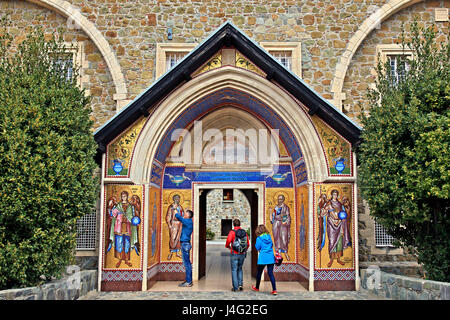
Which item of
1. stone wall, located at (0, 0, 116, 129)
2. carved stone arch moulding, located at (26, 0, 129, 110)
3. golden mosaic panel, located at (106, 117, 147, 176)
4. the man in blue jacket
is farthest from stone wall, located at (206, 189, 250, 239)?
golden mosaic panel, located at (106, 117, 147, 176)

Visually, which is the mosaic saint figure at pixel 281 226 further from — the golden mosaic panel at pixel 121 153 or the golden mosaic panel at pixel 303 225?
the golden mosaic panel at pixel 121 153

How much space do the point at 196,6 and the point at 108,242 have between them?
7376 mm

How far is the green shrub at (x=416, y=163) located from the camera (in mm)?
6816

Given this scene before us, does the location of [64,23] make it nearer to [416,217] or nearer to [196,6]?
[196,6]

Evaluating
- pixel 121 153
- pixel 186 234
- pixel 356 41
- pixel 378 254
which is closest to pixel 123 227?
pixel 186 234

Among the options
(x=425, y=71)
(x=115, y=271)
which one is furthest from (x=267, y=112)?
(x=115, y=271)

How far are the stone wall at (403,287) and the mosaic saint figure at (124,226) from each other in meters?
5.09

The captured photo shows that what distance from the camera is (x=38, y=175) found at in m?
6.57

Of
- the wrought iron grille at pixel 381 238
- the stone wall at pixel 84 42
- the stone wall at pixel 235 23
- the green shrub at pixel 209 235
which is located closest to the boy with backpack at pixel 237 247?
the wrought iron grille at pixel 381 238

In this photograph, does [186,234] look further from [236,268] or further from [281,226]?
[281,226]

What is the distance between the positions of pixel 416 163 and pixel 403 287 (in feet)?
7.71

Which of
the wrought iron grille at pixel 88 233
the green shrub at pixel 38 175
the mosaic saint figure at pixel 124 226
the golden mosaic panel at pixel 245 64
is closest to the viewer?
the green shrub at pixel 38 175

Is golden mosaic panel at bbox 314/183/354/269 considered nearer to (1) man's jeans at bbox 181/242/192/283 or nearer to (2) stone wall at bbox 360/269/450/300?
(2) stone wall at bbox 360/269/450/300

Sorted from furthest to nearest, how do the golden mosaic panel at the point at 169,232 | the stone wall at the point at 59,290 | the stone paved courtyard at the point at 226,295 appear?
the golden mosaic panel at the point at 169,232 < the stone paved courtyard at the point at 226,295 < the stone wall at the point at 59,290
